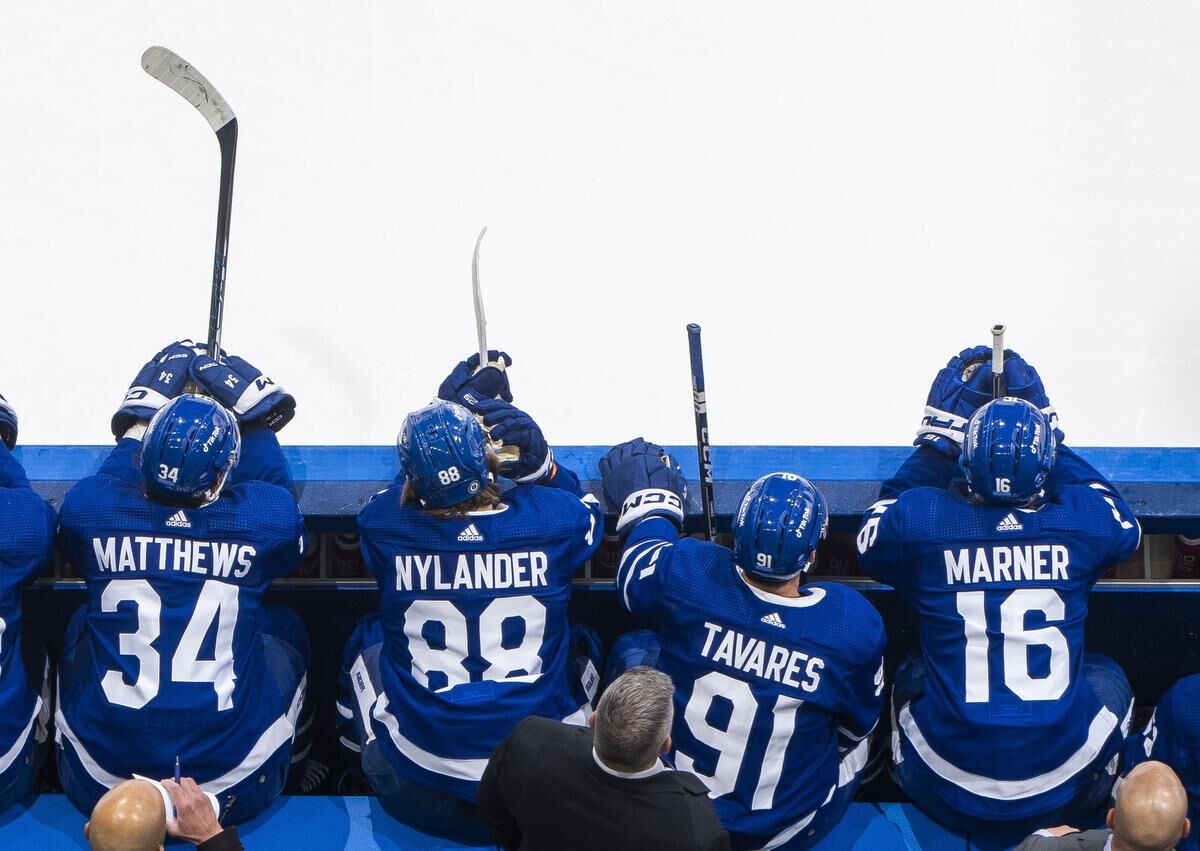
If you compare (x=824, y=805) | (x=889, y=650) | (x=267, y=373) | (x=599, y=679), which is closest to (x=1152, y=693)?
(x=889, y=650)

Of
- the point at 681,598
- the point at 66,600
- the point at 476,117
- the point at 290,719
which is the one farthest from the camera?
the point at 476,117

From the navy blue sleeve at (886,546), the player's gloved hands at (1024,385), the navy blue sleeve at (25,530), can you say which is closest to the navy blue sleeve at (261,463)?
the navy blue sleeve at (25,530)

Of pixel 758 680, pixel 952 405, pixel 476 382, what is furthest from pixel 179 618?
pixel 952 405

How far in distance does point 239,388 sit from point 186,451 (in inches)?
18.7

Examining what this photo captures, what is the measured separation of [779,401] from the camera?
4.37 m

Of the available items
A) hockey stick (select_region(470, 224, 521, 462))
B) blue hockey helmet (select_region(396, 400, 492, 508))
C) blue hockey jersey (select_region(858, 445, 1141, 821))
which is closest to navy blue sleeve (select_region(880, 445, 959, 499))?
blue hockey jersey (select_region(858, 445, 1141, 821))

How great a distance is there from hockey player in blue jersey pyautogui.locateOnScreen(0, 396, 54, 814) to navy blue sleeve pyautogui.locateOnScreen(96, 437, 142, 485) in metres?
0.19

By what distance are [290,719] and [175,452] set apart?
2.10 ft

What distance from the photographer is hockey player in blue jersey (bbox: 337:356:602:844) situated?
3.00m

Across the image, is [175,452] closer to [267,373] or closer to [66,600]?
[66,600]

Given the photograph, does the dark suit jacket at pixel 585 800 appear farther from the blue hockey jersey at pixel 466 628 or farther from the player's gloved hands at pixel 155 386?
the player's gloved hands at pixel 155 386

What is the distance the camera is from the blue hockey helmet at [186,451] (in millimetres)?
2957

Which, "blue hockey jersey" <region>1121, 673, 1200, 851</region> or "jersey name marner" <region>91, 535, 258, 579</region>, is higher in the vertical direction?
"jersey name marner" <region>91, 535, 258, 579</region>

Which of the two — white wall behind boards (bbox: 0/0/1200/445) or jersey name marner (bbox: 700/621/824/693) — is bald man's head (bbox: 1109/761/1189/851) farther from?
white wall behind boards (bbox: 0/0/1200/445)
